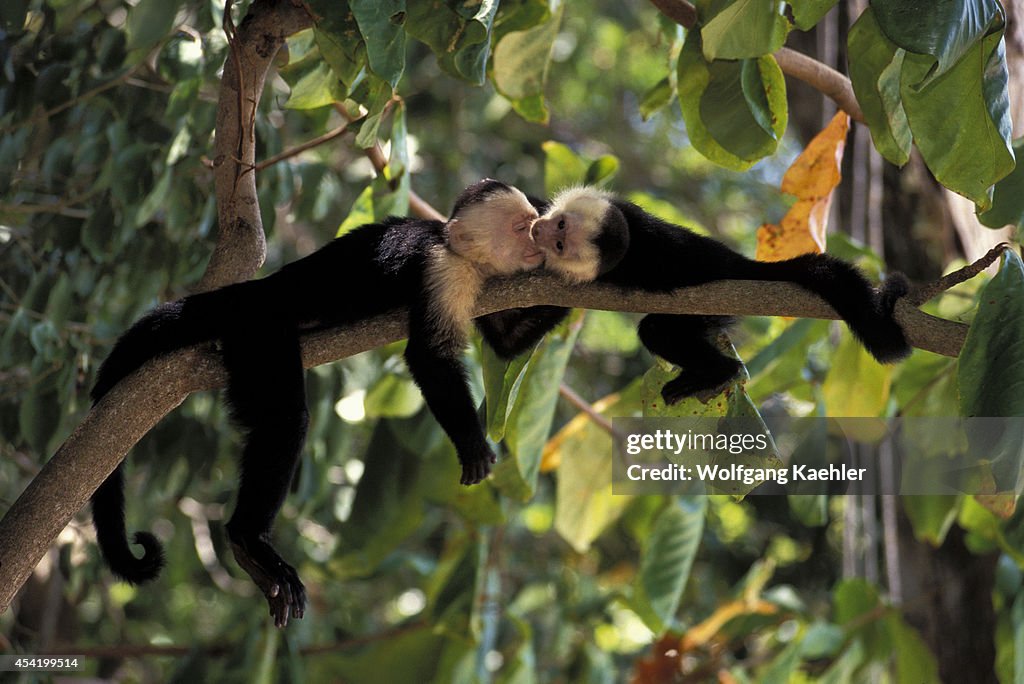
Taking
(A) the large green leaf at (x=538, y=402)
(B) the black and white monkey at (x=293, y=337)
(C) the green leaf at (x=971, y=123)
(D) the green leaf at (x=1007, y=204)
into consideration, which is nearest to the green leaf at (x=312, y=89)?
(B) the black and white monkey at (x=293, y=337)

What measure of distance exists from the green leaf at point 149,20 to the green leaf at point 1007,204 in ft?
5.39

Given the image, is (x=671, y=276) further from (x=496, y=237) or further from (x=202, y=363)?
(x=202, y=363)

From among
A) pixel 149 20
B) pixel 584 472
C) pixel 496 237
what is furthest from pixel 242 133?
pixel 584 472

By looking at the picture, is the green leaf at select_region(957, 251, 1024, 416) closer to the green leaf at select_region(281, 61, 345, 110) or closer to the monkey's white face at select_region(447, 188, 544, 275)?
the monkey's white face at select_region(447, 188, 544, 275)

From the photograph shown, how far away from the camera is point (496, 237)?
2.38 meters

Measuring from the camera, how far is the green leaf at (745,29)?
1.88 meters

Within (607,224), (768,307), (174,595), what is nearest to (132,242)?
(607,224)

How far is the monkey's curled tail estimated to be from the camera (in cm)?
215

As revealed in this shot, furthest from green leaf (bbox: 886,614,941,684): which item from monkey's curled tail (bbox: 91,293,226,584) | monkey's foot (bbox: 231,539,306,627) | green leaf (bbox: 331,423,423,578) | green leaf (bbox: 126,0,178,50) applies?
green leaf (bbox: 126,0,178,50)

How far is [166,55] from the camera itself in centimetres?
263

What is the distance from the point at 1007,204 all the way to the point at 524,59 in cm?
132

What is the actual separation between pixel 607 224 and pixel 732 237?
452cm

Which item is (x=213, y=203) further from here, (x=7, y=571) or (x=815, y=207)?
(x=815, y=207)

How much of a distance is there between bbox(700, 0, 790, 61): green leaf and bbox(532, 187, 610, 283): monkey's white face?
1.71ft
